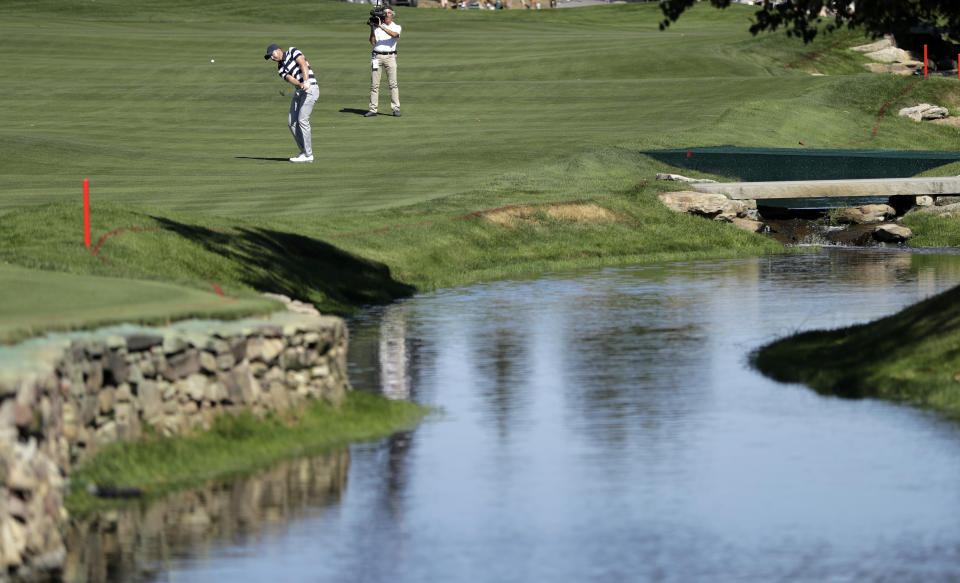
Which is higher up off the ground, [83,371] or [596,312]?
[83,371]

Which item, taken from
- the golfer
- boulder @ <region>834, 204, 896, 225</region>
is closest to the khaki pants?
the golfer

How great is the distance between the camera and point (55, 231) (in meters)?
24.6

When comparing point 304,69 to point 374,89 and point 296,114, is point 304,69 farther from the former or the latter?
point 374,89

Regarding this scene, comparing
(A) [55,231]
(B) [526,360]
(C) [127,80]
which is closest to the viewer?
(B) [526,360]

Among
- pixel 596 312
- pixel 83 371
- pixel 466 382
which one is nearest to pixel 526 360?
pixel 466 382

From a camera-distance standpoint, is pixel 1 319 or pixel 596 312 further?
pixel 596 312

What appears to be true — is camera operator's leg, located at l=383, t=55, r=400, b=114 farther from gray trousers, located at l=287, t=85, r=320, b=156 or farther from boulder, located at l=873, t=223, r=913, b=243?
boulder, located at l=873, t=223, r=913, b=243

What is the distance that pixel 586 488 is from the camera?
45.0 ft

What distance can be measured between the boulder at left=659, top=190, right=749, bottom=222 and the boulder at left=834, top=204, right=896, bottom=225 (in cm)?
245

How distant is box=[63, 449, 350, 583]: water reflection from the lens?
1167 cm

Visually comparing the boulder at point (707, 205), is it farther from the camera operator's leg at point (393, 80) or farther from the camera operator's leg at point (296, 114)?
the camera operator's leg at point (393, 80)

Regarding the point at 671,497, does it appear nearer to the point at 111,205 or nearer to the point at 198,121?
the point at 111,205

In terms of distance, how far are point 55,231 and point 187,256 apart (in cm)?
192

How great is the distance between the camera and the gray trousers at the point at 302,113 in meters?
36.7
